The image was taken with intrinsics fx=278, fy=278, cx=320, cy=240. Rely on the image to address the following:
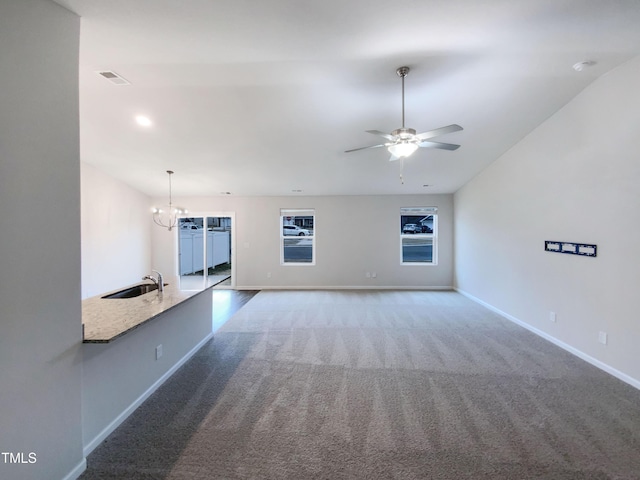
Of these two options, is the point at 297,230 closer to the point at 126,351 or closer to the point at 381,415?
the point at 126,351

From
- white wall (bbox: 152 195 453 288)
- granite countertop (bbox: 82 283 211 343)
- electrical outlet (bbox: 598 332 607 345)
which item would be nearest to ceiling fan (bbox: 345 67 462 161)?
granite countertop (bbox: 82 283 211 343)

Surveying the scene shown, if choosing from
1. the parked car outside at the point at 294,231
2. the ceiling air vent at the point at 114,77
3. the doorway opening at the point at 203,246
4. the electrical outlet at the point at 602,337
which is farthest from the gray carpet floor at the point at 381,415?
the doorway opening at the point at 203,246

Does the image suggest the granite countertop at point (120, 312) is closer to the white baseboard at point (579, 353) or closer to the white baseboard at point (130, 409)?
the white baseboard at point (130, 409)

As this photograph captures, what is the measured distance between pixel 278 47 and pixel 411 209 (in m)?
5.33

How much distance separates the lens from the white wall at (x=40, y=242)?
130 centimetres

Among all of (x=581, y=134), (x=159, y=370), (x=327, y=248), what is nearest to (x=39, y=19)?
(x=159, y=370)

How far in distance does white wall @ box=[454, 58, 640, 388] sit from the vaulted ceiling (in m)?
0.34

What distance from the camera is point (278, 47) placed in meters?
2.25

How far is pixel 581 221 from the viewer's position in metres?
3.14

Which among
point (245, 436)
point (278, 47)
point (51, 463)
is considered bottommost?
point (245, 436)

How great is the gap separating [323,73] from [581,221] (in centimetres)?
327

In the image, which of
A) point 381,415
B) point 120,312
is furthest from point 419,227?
point 120,312

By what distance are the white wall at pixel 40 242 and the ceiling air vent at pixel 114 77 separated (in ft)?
3.44

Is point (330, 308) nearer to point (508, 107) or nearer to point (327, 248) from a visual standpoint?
point (327, 248)
